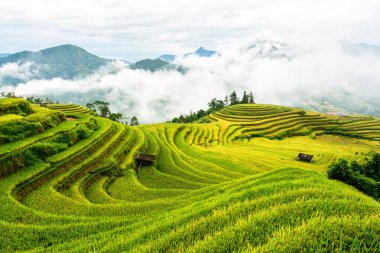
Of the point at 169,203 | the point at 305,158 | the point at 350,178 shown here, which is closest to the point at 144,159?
the point at 169,203

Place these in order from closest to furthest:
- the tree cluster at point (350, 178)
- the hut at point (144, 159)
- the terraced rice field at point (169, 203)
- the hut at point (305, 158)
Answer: the terraced rice field at point (169, 203), the tree cluster at point (350, 178), the hut at point (144, 159), the hut at point (305, 158)

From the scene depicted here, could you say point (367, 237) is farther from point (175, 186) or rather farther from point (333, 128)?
point (333, 128)

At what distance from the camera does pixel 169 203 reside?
1474 centimetres

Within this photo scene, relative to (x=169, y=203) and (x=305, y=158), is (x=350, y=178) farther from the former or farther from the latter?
(x=305, y=158)

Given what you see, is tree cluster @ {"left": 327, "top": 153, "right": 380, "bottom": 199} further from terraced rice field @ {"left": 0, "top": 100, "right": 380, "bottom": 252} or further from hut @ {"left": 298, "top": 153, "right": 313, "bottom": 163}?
hut @ {"left": 298, "top": 153, "right": 313, "bottom": 163}

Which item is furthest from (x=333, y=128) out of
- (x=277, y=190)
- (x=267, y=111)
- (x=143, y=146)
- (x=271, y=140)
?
(x=277, y=190)

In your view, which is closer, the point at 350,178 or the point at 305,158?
the point at 350,178

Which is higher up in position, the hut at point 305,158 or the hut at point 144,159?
the hut at point 144,159

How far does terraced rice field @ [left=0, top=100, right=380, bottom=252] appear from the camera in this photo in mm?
5797

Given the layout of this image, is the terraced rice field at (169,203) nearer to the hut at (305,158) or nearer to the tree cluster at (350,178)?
the tree cluster at (350,178)

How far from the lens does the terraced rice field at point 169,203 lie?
5.80 m

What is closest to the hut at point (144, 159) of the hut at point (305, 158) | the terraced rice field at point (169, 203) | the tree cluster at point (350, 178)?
the terraced rice field at point (169, 203)

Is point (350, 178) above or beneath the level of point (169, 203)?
above

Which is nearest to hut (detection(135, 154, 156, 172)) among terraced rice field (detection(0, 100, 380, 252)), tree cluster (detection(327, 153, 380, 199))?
terraced rice field (detection(0, 100, 380, 252))
